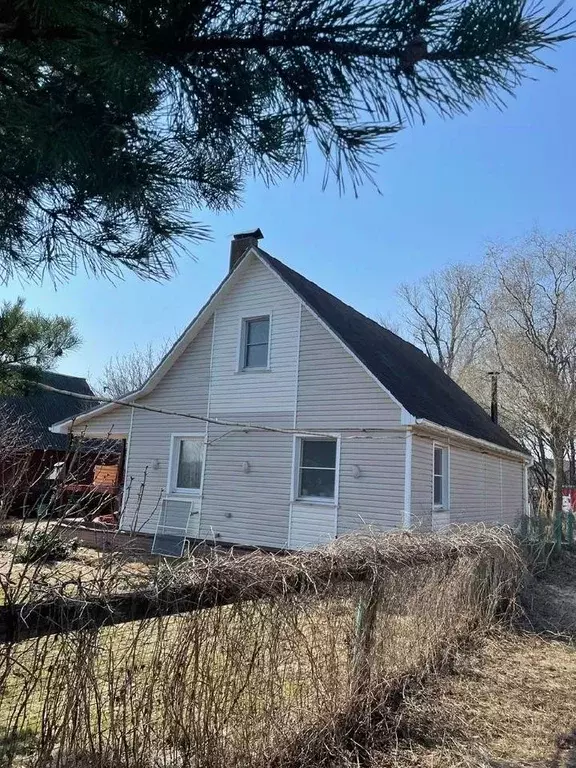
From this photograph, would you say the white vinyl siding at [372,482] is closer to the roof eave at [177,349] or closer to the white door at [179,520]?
the white door at [179,520]

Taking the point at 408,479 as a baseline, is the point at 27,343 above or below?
above

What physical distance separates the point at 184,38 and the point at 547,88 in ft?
4.92

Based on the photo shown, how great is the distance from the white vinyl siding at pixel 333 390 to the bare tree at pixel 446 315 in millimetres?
20303

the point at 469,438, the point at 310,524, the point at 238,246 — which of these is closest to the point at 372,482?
the point at 310,524

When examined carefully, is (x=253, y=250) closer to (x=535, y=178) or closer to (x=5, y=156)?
(x=535, y=178)

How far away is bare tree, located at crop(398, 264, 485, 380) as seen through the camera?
101 ft

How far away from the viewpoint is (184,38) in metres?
2.04

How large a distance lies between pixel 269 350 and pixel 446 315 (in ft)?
75.9

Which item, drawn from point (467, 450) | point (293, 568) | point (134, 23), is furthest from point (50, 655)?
point (467, 450)

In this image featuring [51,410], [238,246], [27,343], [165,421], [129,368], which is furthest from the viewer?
[129,368]

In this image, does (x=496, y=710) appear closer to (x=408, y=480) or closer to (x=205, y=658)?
(x=205, y=658)

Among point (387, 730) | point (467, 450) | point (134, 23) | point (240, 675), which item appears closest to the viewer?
point (134, 23)

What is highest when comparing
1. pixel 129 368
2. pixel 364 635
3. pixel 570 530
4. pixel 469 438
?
pixel 129 368

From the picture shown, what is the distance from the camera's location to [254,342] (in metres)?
12.6
